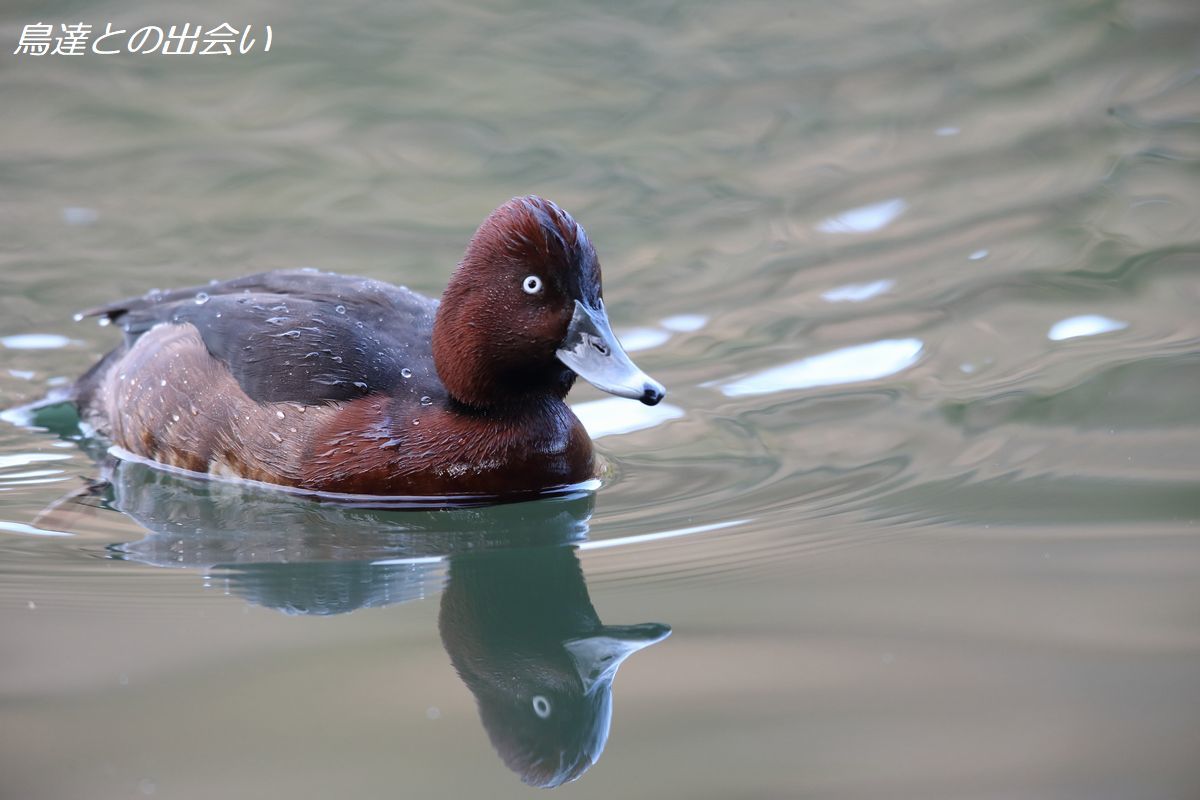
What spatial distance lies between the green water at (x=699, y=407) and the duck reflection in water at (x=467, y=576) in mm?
21

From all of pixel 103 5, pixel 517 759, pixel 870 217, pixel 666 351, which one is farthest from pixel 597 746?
pixel 103 5

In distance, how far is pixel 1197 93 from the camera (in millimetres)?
8234

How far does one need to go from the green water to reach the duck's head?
53 cm

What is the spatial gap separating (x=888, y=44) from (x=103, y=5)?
17.1 feet

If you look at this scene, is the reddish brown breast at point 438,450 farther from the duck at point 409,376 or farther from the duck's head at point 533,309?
the duck's head at point 533,309

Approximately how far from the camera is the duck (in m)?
4.89

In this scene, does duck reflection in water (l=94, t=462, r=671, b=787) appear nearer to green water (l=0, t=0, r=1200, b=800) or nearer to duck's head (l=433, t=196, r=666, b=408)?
green water (l=0, t=0, r=1200, b=800)

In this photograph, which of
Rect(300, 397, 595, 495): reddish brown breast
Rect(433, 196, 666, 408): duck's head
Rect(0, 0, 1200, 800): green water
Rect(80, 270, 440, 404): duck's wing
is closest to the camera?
Rect(0, 0, 1200, 800): green water

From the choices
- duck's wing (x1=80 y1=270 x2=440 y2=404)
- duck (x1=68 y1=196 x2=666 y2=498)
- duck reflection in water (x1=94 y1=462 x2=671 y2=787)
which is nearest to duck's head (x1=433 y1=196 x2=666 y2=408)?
duck (x1=68 y1=196 x2=666 y2=498)

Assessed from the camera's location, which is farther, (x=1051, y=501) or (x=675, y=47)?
(x=675, y=47)

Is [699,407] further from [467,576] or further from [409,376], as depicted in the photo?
[467,576]

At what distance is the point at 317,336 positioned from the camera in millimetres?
5320

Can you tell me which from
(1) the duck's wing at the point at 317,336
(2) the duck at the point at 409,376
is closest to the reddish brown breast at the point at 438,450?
(2) the duck at the point at 409,376

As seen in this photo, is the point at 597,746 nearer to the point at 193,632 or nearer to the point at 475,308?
the point at 193,632
